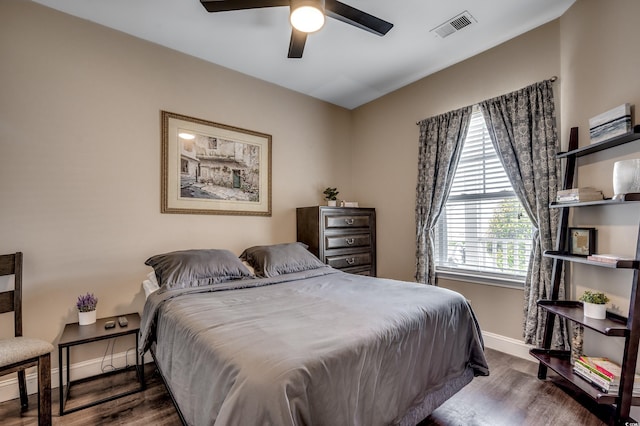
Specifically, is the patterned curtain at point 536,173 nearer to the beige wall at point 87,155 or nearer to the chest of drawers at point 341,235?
the chest of drawers at point 341,235

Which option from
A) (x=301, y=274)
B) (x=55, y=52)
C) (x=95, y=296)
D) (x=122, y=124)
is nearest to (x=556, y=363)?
(x=301, y=274)

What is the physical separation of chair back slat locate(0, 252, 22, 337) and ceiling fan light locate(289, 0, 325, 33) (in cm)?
255

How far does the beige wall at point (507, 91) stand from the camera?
2014 millimetres

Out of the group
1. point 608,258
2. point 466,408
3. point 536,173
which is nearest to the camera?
point 608,258

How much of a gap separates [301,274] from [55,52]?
2737mm

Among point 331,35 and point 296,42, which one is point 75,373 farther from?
point 331,35

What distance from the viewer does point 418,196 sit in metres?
3.48

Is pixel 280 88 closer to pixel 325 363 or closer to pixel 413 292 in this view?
pixel 413 292

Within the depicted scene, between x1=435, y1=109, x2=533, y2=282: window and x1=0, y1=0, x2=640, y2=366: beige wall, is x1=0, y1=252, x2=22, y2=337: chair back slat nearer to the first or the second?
x1=0, y1=0, x2=640, y2=366: beige wall

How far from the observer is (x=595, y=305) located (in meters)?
2.00

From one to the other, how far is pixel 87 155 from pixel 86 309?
1252 millimetres

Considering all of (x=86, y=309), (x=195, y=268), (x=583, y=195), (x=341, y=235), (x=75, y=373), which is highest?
(x=583, y=195)

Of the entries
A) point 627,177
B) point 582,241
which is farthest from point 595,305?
point 627,177

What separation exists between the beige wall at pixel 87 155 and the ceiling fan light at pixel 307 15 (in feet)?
5.14
